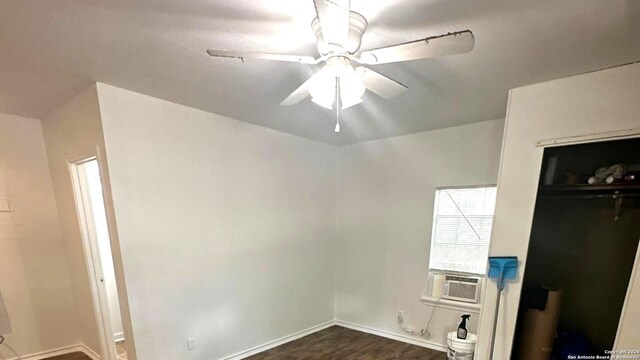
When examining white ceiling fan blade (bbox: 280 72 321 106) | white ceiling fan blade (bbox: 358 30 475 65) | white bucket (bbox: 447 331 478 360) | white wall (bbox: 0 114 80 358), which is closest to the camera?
white ceiling fan blade (bbox: 358 30 475 65)

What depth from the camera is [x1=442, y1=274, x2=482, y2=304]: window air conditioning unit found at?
9.15 feet

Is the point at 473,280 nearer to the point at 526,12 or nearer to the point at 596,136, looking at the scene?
the point at 596,136

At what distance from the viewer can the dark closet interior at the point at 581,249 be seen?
2.02 metres

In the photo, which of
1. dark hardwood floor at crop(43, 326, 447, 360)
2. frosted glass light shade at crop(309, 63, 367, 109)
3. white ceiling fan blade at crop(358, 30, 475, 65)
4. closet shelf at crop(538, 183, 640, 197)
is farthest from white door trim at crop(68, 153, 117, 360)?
closet shelf at crop(538, 183, 640, 197)

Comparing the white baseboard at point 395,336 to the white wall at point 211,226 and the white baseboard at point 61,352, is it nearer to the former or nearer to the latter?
the white wall at point 211,226

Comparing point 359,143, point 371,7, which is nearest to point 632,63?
point 371,7

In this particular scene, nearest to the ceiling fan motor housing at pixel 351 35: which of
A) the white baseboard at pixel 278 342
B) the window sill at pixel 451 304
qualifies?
the window sill at pixel 451 304

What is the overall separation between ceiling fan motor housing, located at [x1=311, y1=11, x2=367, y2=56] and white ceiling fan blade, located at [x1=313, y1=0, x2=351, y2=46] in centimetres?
6

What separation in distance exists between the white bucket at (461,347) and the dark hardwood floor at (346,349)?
359 mm

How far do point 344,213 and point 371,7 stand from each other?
9.47 ft

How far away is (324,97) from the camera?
1.30m

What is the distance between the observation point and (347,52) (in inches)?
47.4

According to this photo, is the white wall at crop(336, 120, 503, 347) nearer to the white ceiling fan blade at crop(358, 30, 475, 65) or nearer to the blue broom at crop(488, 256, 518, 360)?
the blue broom at crop(488, 256, 518, 360)

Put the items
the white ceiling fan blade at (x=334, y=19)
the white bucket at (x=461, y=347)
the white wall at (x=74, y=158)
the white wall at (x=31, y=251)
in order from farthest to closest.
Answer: the white wall at (x=31, y=251)
the white bucket at (x=461, y=347)
the white wall at (x=74, y=158)
the white ceiling fan blade at (x=334, y=19)
